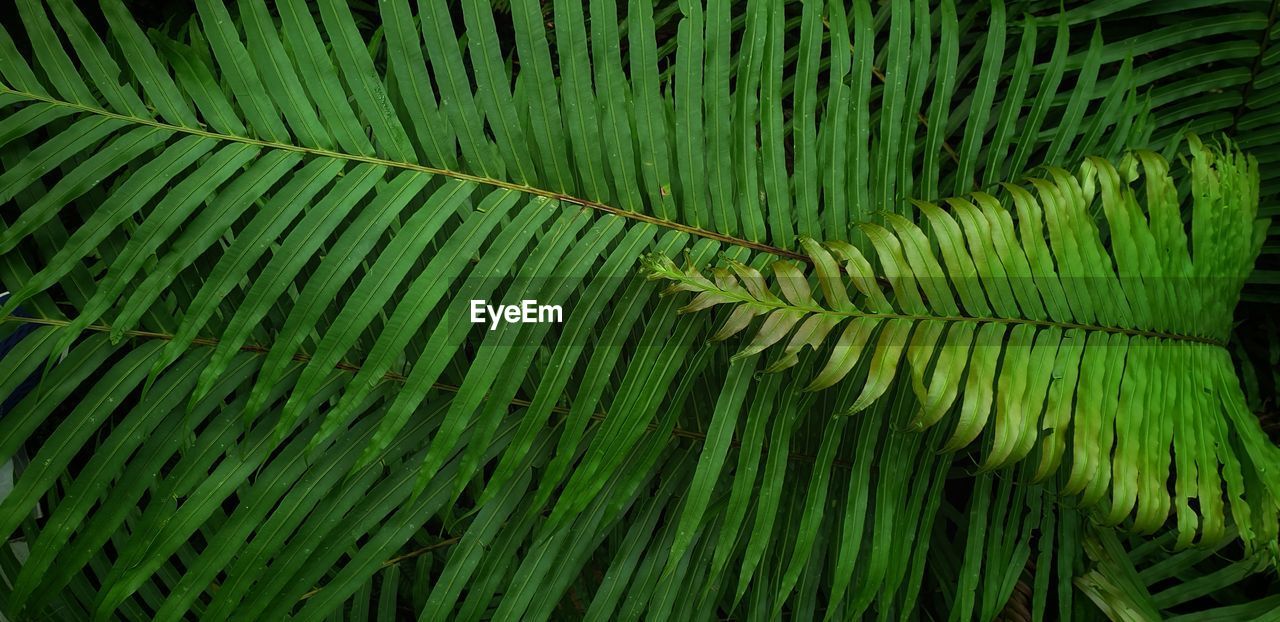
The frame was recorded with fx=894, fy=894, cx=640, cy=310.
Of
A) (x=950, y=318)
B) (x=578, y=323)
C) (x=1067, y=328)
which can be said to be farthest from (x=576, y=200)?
(x=1067, y=328)

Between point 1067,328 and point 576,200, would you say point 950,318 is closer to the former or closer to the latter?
point 1067,328

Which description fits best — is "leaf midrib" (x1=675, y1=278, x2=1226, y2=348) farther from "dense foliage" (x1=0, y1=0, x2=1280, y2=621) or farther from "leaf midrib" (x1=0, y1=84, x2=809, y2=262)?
"leaf midrib" (x1=0, y1=84, x2=809, y2=262)

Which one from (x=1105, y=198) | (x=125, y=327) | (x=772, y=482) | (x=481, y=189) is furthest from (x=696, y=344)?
(x=125, y=327)

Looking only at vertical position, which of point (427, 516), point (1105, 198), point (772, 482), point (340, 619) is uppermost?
point (1105, 198)

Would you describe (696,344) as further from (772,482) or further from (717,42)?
(717,42)

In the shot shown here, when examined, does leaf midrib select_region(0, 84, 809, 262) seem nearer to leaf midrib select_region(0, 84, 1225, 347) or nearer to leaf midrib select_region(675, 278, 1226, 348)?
leaf midrib select_region(0, 84, 1225, 347)

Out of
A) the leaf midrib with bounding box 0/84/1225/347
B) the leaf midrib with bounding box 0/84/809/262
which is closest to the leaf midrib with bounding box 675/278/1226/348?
the leaf midrib with bounding box 0/84/1225/347

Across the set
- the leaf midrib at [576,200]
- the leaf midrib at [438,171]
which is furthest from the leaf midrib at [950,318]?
the leaf midrib at [438,171]
